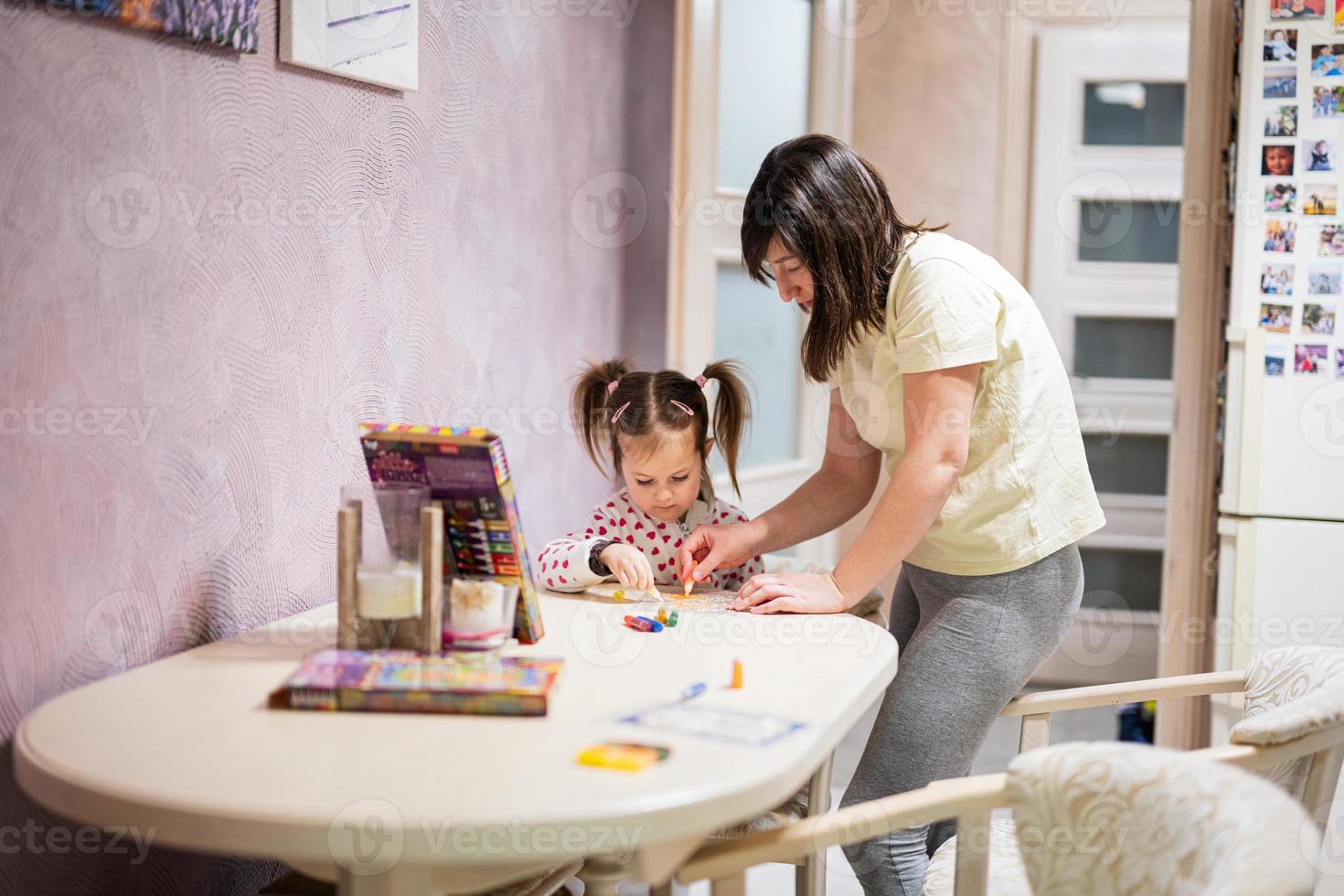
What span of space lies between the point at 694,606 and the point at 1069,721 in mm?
2593

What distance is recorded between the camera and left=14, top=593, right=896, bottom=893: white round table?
1010 millimetres

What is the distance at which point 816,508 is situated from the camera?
2.02 metres

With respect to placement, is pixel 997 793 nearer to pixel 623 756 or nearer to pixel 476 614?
pixel 623 756

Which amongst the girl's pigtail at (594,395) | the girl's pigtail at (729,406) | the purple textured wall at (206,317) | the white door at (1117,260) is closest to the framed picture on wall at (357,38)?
the purple textured wall at (206,317)

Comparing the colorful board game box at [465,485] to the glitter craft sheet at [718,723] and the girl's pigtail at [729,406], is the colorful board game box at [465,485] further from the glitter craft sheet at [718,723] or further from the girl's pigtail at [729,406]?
the girl's pigtail at [729,406]

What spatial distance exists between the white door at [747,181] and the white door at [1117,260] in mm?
876

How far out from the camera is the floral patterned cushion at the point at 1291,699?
1333 millimetres

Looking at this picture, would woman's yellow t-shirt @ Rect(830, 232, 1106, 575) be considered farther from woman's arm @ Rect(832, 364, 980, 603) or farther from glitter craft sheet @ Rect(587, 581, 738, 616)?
glitter craft sheet @ Rect(587, 581, 738, 616)

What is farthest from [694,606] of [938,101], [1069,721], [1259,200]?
[938,101]

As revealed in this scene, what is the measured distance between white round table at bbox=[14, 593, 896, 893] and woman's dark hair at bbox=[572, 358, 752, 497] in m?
0.64

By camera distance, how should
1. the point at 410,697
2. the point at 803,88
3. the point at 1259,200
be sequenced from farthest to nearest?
the point at 803,88
the point at 1259,200
the point at 410,697

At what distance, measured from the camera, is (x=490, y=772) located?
1109 mm

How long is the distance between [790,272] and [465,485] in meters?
0.59

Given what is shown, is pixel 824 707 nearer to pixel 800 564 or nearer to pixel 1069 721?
pixel 800 564
